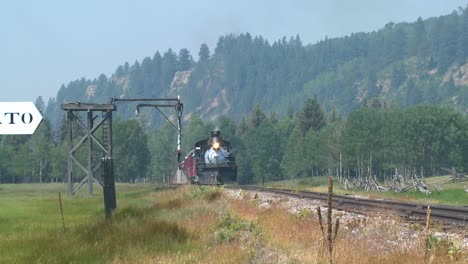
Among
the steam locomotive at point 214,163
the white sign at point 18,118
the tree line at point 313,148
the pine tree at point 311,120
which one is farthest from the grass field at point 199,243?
the pine tree at point 311,120

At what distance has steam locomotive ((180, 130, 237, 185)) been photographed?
4628 centimetres

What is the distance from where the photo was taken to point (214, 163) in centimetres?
4625

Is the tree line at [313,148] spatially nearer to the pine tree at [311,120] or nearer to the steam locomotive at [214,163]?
the pine tree at [311,120]

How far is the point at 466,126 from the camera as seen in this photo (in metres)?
Answer: 92.1

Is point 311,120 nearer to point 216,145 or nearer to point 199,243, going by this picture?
point 216,145

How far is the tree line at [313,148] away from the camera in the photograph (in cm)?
9056

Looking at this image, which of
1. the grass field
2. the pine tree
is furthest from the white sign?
the pine tree

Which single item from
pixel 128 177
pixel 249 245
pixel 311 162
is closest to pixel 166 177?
pixel 128 177

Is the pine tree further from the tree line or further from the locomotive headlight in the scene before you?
the locomotive headlight

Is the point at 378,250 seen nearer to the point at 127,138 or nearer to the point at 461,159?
the point at 461,159

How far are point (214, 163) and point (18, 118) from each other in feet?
134

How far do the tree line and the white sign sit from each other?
83.5 meters

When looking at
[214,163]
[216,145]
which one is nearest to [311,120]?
[216,145]

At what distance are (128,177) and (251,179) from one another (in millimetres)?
28368
